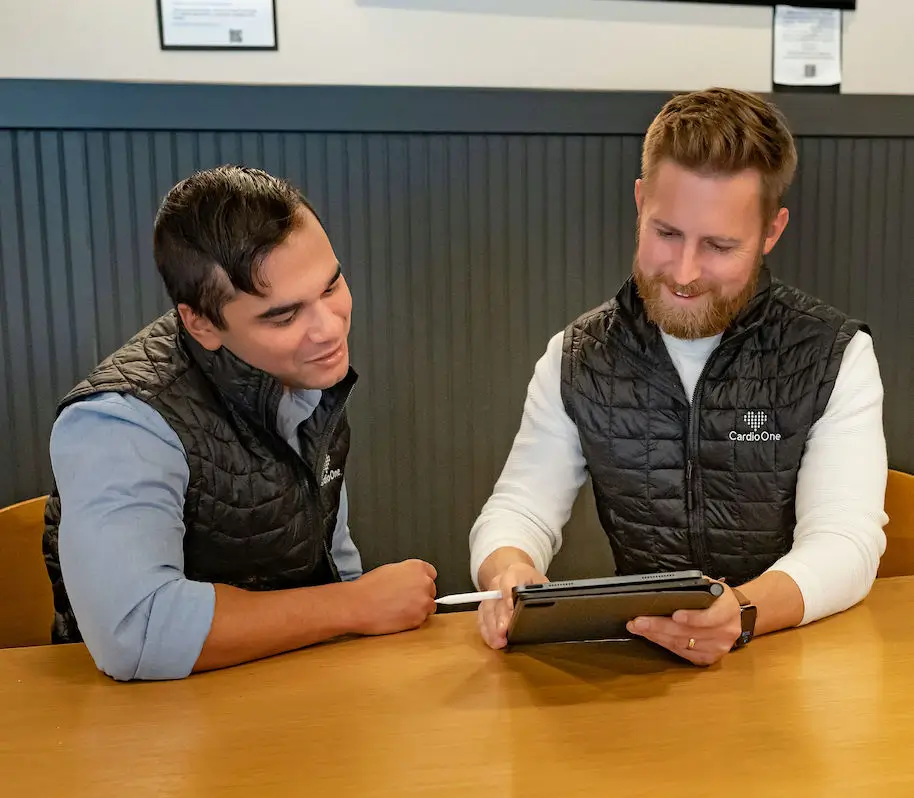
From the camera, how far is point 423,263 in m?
2.19

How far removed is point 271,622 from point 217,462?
250 mm

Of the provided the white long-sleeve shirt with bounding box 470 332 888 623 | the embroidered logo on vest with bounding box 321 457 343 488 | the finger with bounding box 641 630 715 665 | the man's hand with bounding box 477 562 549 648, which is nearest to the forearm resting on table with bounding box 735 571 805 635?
the white long-sleeve shirt with bounding box 470 332 888 623

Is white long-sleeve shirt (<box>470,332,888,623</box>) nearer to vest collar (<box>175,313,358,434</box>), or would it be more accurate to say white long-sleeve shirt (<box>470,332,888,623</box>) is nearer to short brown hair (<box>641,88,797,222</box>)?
short brown hair (<box>641,88,797,222</box>)

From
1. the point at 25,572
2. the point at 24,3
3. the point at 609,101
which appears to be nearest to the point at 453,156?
the point at 609,101

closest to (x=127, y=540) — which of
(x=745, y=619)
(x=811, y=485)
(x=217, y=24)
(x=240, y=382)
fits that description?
(x=240, y=382)

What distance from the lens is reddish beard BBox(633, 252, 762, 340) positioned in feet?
4.81

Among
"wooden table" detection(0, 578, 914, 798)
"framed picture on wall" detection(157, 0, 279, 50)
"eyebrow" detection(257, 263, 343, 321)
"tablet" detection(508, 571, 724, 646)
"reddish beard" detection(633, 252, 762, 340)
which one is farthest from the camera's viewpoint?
"framed picture on wall" detection(157, 0, 279, 50)

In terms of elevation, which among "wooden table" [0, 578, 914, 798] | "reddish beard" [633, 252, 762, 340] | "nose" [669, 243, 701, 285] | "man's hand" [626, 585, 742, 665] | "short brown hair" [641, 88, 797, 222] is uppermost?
"short brown hair" [641, 88, 797, 222]

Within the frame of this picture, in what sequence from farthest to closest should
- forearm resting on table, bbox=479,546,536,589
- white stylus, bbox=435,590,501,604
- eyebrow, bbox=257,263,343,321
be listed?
1. forearm resting on table, bbox=479,546,536,589
2. eyebrow, bbox=257,263,343,321
3. white stylus, bbox=435,590,501,604

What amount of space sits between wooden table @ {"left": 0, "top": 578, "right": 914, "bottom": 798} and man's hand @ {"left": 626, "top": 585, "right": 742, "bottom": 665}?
2 cm

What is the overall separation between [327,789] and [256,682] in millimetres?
246

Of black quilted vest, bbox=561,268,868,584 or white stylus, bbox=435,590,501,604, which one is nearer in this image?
white stylus, bbox=435,590,501,604

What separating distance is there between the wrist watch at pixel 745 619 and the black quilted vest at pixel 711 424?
405 millimetres

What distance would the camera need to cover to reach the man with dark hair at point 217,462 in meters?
1.08
